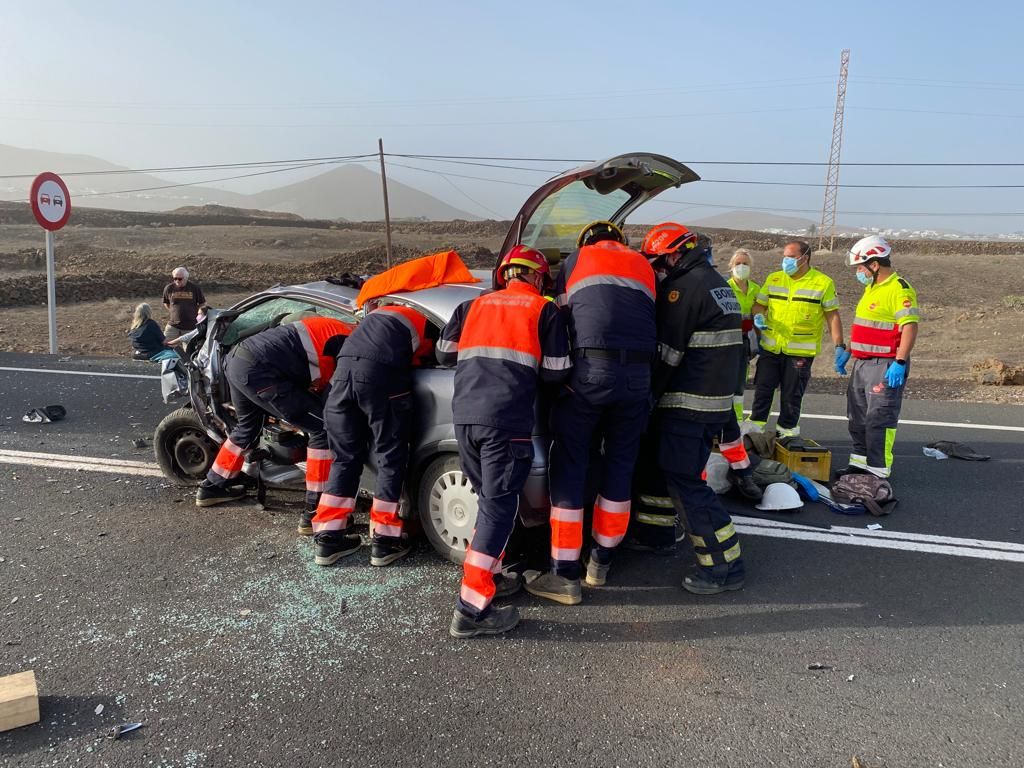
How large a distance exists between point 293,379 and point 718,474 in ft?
9.57

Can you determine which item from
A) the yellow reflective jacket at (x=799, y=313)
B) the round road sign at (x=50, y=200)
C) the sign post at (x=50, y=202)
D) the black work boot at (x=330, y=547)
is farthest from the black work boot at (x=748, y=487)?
the round road sign at (x=50, y=200)

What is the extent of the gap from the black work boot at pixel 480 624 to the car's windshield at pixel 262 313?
7.74ft

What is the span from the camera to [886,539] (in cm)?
416

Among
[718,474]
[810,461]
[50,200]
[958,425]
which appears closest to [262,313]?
[718,474]

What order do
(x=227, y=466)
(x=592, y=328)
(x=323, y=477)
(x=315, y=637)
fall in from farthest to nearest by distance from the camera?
(x=227, y=466) → (x=323, y=477) → (x=592, y=328) → (x=315, y=637)

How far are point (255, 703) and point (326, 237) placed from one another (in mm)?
36673

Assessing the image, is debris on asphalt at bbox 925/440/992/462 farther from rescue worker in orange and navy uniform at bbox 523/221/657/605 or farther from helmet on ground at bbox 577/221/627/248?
helmet on ground at bbox 577/221/627/248

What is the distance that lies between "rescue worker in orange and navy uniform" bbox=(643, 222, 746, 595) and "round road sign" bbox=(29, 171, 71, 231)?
9832 mm

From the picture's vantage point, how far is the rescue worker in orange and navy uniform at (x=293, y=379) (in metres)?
4.15

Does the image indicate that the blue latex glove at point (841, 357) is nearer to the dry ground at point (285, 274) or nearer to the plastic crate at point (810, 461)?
the plastic crate at point (810, 461)

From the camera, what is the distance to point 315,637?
3164 millimetres

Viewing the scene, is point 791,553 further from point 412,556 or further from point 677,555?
point 412,556

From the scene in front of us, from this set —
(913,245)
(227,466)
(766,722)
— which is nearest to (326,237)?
(913,245)

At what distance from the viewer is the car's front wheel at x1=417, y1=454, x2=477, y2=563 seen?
3.74m
